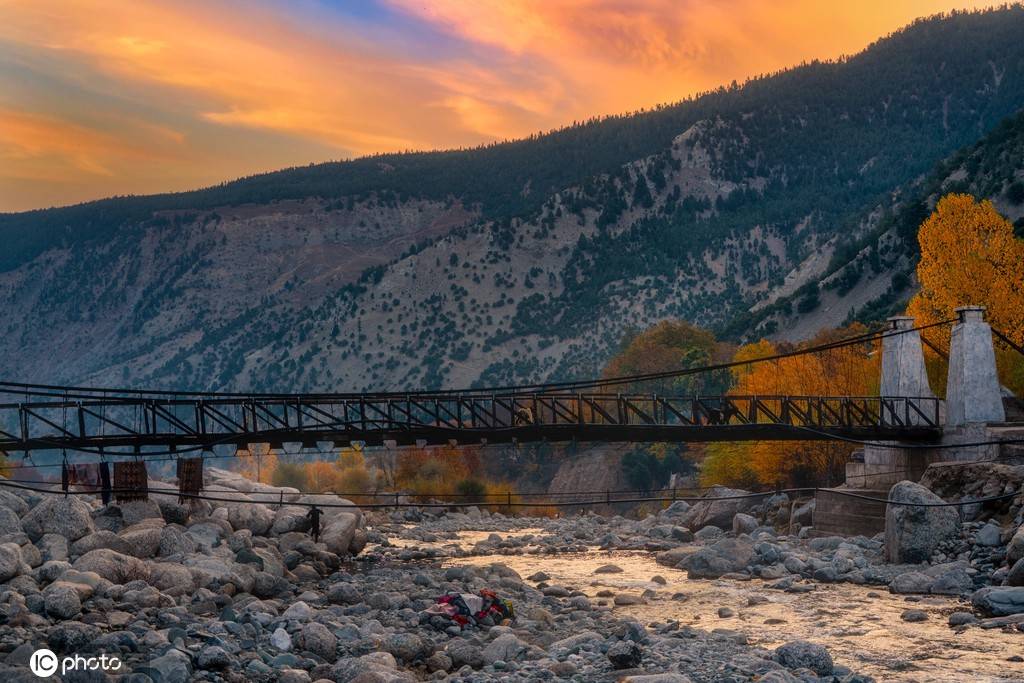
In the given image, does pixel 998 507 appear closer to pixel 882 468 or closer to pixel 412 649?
pixel 882 468

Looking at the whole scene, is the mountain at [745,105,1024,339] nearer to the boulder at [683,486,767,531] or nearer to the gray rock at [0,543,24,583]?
the boulder at [683,486,767,531]

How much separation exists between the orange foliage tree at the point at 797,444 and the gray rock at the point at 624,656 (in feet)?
102

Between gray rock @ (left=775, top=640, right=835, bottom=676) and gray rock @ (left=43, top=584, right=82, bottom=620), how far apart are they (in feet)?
A: 50.7

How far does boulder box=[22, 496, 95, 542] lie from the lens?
32438 millimetres

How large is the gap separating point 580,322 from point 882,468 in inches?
4320

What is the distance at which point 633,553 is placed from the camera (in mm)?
46625

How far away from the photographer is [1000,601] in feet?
92.6

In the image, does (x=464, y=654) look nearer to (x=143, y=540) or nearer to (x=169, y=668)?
(x=169, y=668)

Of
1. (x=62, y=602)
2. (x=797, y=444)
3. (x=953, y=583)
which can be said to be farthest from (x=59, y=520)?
(x=797, y=444)

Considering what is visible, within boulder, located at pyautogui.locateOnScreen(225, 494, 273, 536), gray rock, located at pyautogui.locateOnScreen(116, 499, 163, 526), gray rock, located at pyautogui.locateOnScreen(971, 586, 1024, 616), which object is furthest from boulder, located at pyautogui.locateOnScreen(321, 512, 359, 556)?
gray rock, located at pyautogui.locateOnScreen(971, 586, 1024, 616)

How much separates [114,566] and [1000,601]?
21.7 metres

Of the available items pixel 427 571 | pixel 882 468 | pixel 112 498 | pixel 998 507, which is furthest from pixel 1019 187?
pixel 112 498

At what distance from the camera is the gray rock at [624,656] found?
23297 millimetres

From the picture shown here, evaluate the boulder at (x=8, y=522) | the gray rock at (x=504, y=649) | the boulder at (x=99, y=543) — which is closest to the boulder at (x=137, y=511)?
the boulder at (x=99, y=543)
